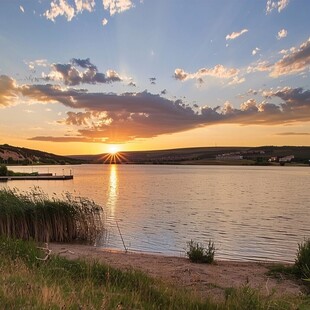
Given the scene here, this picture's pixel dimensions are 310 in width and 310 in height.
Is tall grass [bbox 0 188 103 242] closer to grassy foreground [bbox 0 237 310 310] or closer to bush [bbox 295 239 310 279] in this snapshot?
grassy foreground [bbox 0 237 310 310]

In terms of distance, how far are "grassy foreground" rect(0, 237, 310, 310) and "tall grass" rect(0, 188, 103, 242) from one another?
29.7 ft

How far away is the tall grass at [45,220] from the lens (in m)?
19.6

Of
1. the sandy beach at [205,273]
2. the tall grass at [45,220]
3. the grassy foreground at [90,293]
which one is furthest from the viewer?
the tall grass at [45,220]

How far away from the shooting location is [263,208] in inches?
1642

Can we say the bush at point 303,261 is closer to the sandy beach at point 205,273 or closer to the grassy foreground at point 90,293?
the sandy beach at point 205,273

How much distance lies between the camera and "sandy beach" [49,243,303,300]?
11.9 meters

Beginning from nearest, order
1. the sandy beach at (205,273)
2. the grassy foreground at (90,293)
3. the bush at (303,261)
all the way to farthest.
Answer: the grassy foreground at (90,293) < the sandy beach at (205,273) < the bush at (303,261)

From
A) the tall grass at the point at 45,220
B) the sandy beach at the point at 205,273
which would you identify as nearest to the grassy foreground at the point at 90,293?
the sandy beach at the point at 205,273

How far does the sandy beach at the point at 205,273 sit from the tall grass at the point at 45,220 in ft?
15.4

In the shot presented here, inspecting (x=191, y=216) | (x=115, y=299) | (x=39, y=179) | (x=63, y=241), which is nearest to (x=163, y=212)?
(x=191, y=216)

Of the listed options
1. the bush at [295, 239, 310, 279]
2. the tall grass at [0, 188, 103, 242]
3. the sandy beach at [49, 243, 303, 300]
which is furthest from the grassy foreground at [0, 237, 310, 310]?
the tall grass at [0, 188, 103, 242]

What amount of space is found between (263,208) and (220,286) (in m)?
31.3

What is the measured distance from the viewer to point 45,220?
20.9 metres

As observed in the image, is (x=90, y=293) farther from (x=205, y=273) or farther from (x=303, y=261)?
(x=303, y=261)
